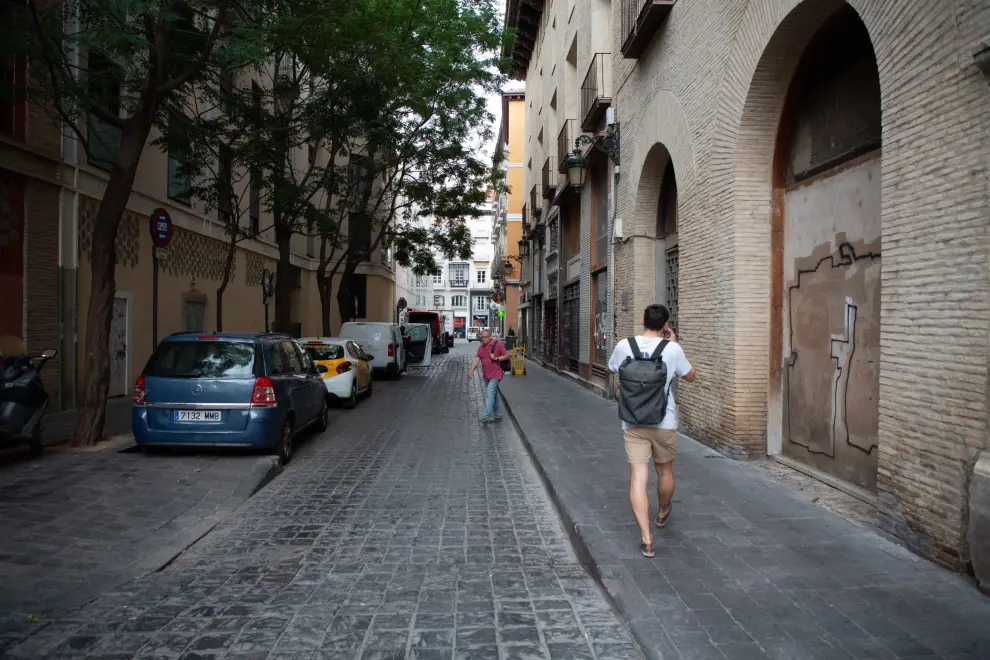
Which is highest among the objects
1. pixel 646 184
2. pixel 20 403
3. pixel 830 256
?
pixel 646 184

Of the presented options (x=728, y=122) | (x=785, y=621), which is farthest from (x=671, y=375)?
(x=728, y=122)

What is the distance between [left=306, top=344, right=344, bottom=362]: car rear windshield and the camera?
13883 mm

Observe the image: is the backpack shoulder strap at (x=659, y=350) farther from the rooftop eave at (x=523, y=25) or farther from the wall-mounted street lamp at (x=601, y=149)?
the rooftop eave at (x=523, y=25)

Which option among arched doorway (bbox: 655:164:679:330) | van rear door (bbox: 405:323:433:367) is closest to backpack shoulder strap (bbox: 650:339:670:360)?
arched doorway (bbox: 655:164:679:330)

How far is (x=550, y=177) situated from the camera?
2330 centimetres

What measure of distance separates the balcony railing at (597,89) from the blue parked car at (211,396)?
32.3 ft

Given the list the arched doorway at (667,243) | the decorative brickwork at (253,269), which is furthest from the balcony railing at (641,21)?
the decorative brickwork at (253,269)

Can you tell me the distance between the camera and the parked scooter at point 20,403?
7.44 metres

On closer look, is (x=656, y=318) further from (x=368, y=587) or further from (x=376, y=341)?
(x=376, y=341)

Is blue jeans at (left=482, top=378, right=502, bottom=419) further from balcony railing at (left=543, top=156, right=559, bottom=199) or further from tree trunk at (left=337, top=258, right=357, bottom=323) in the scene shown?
balcony railing at (left=543, top=156, right=559, bottom=199)

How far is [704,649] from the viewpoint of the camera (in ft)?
11.1

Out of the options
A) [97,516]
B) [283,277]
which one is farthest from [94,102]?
[283,277]

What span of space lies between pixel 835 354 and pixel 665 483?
2644mm

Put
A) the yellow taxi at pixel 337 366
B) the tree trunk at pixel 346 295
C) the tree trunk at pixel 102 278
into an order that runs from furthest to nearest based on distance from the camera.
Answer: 1. the tree trunk at pixel 346 295
2. the yellow taxi at pixel 337 366
3. the tree trunk at pixel 102 278
